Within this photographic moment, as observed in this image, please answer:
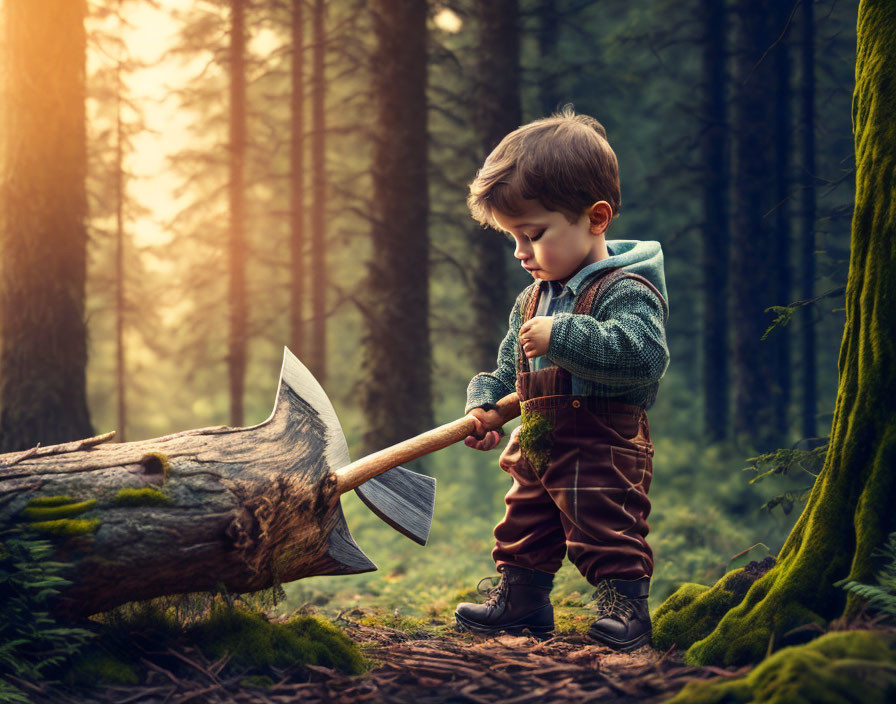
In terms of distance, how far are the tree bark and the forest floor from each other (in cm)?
36

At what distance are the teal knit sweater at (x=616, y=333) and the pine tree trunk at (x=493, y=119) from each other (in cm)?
693

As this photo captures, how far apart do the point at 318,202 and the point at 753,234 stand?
25.6 feet

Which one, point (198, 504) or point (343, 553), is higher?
point (198, 504)

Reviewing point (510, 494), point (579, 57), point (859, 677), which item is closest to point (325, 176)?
point (579, 57)

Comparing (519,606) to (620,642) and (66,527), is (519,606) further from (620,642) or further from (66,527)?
(66,527)

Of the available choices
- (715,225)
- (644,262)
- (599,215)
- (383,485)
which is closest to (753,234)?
(715,225)

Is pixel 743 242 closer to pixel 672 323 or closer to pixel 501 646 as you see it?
pixel 672 323

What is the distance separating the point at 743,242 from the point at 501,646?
36.5ft

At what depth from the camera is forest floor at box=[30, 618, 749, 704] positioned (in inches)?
109

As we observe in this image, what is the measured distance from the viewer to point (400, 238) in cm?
1002

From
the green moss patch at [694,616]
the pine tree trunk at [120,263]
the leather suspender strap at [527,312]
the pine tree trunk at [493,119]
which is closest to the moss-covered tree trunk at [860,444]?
the green moss patch at [694,616]

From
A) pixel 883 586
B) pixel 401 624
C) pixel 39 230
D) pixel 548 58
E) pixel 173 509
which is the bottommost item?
pixel 401 624

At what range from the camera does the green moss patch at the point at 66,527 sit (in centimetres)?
290

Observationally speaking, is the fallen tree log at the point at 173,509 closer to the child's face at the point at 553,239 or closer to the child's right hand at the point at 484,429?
the child's right hand at the point at 484,429
